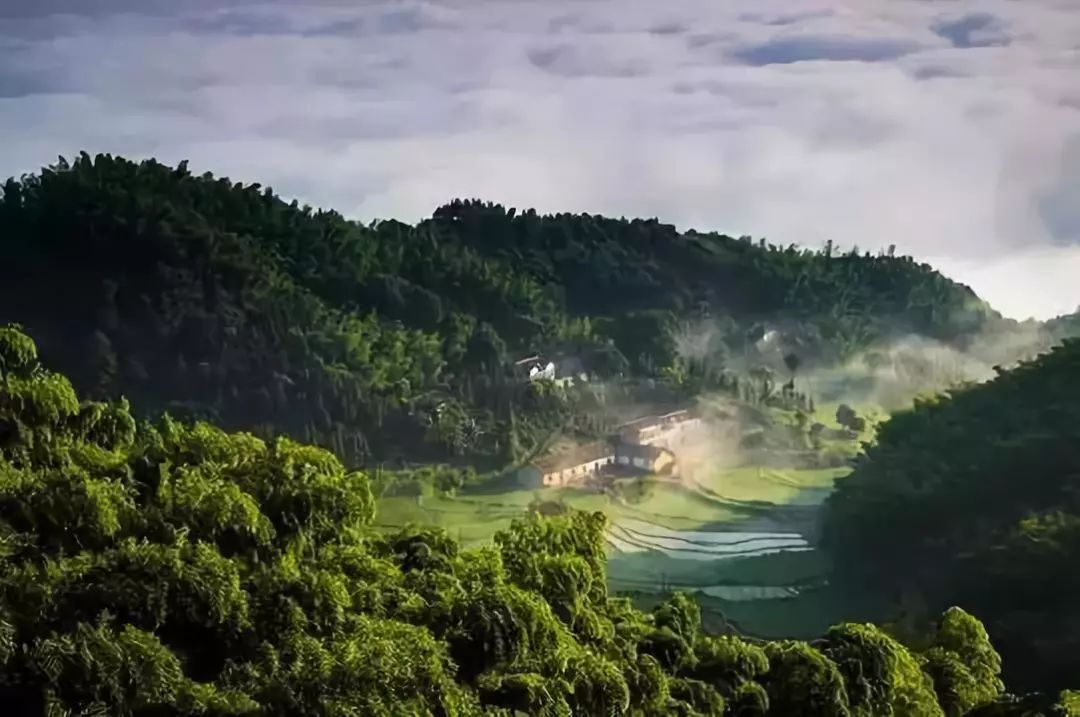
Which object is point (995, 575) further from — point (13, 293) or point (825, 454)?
point (13, 293)

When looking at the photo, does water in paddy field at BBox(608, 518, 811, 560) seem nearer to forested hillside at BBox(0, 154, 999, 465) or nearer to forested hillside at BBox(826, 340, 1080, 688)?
forested hillside at BBox(826, 340, 1080, 688)

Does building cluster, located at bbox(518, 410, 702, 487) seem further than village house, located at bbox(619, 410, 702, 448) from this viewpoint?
No

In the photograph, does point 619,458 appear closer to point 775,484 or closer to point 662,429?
point 662,429

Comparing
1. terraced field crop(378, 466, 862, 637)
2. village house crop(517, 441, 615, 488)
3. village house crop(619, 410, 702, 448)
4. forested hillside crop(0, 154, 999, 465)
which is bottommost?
terraced field crop(378, 466, 862, 637)

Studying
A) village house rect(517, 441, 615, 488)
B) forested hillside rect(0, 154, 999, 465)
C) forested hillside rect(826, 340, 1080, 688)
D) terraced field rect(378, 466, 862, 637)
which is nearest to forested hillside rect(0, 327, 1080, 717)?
forested hillside rect(826, 340, 1080, 688)

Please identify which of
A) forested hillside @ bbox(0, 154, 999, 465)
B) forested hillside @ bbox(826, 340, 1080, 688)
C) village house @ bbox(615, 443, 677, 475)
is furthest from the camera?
village house @ bbox(615, 443, 677, 475)

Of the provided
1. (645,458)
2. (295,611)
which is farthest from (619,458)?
(295,611)
